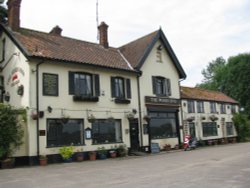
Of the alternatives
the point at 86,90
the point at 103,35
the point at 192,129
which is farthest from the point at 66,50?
the point at 192,129

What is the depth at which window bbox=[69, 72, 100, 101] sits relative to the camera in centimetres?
2059

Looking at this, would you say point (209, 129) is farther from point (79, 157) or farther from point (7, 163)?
Answer: point (7, 163)

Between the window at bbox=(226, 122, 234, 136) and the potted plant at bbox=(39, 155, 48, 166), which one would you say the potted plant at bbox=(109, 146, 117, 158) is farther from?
the window at bbox=(226, 122, 234, 136)

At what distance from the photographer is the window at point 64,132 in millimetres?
19125

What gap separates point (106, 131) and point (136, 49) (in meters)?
8.50

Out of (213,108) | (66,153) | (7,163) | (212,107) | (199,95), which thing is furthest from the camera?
(213,108)

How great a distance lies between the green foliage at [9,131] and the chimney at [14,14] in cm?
681

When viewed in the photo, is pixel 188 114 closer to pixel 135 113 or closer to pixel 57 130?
pixel 135 113

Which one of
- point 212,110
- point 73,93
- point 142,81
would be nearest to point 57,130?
point 73,93

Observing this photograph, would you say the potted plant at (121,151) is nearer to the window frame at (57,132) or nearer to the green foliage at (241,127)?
the window frame at (57,132)

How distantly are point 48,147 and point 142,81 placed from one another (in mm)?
9752

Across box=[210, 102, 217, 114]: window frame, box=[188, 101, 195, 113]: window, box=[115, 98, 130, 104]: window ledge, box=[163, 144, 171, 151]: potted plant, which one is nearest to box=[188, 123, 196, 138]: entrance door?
box=[188, 101, 195, 113]: window

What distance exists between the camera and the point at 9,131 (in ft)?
56.3

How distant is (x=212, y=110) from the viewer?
3469cm
